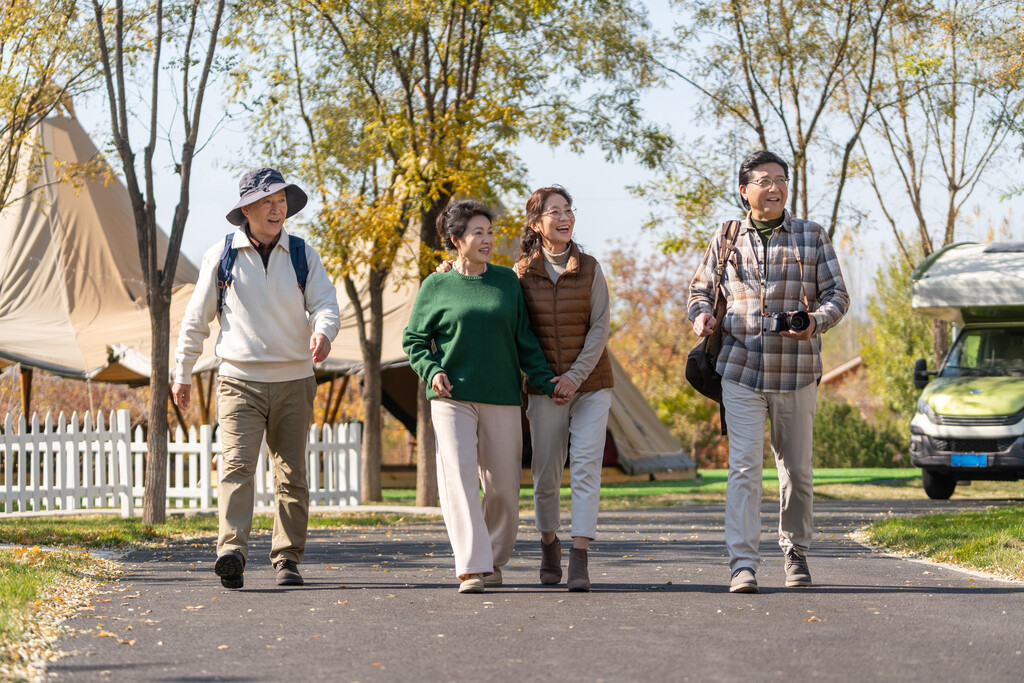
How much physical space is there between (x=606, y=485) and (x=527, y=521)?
28.7 ft

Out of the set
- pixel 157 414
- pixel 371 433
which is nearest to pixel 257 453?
pixel 157 414

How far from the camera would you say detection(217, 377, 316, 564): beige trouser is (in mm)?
6152

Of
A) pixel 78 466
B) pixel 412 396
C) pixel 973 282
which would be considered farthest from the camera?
pixel 412 396

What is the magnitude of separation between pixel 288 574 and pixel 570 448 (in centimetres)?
154

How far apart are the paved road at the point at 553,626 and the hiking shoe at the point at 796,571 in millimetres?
102

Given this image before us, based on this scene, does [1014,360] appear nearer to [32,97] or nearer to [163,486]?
[163,486]

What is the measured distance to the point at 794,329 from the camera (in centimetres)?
580

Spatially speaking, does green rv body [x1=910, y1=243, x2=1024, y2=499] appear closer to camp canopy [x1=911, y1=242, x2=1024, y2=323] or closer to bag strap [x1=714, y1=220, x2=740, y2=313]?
camp canopy [x1=911, y1=242, x2=1024, y2=323]

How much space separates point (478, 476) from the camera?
6016 mm

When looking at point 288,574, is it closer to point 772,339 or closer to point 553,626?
point 553,626

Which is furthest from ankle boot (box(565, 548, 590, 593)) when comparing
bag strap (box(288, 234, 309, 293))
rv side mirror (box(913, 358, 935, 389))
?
rv side mirror (box(913, 358, 935, 389))

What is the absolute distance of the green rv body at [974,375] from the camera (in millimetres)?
13953

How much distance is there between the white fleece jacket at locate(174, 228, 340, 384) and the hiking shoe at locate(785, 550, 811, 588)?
2.47 m

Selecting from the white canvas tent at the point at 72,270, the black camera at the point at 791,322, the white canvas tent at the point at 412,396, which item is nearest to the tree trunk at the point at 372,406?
the white canvas tent at the point at 412,396
